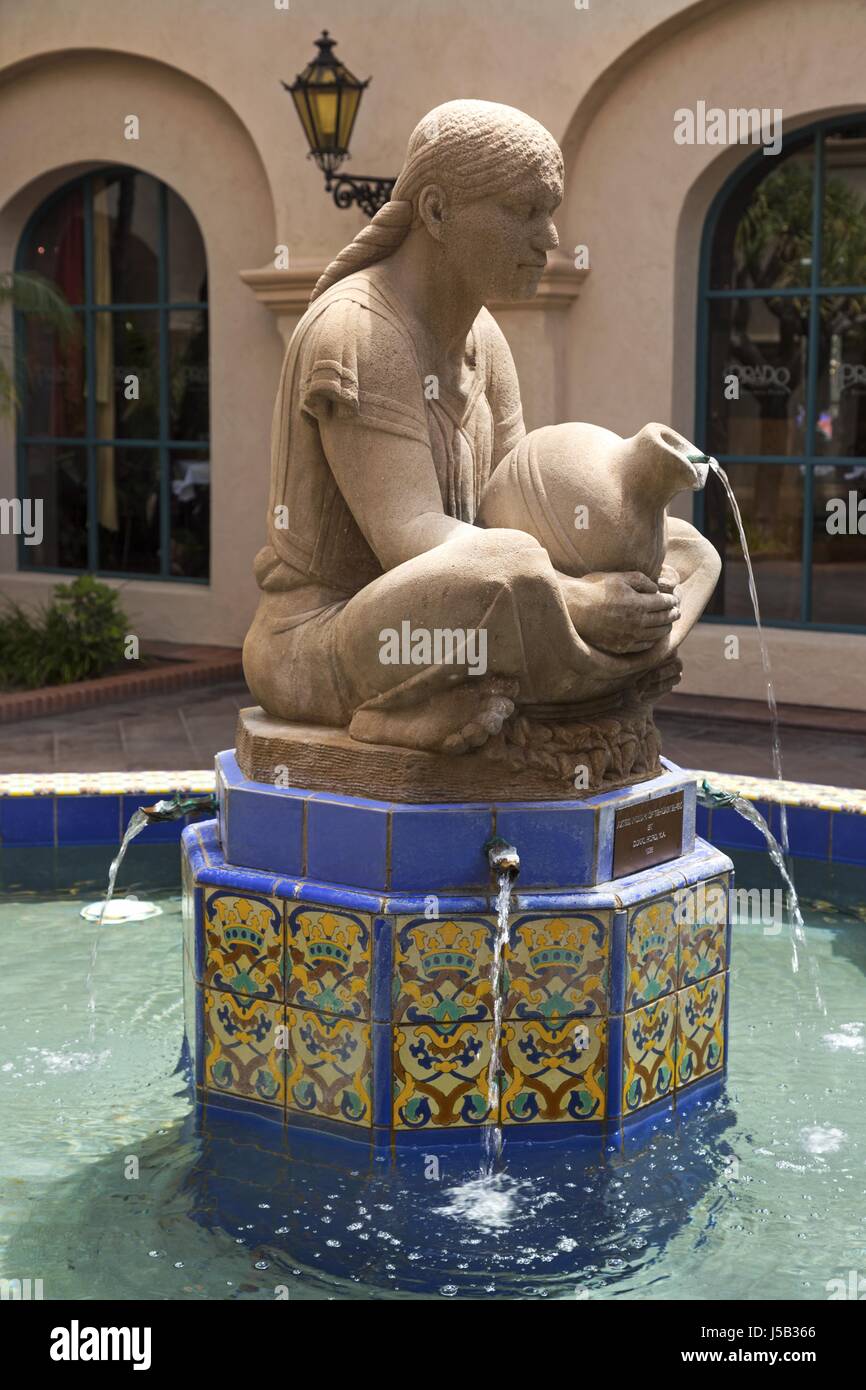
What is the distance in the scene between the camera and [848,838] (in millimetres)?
6062

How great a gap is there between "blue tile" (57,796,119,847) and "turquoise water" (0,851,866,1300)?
1846 millimetres

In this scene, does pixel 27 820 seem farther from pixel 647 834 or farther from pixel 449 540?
pixel 449 540

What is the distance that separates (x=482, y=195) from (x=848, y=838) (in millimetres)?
3106

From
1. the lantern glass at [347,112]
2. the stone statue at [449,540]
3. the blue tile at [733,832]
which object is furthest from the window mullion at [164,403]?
the stone statue at [449,540]

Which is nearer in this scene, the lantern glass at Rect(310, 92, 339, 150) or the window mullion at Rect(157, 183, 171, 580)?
the lantern glass at Rect(310, 92, 339, 150)

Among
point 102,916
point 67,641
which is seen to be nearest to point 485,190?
point 102,916

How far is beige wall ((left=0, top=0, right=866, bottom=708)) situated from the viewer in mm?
9102

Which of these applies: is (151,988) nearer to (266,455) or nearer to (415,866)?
(415,866)

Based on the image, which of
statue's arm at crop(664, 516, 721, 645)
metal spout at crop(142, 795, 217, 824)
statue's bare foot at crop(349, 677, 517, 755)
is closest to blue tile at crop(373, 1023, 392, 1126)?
statue's bare foot at crop(349, 677, 517, 755)

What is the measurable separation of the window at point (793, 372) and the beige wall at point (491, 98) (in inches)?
7.5

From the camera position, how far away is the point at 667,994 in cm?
390

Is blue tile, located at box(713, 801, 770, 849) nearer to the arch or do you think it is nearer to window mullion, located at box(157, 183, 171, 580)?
the arch

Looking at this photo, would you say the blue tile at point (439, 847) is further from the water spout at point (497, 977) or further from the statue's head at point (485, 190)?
the statue's head at point (485, 190)

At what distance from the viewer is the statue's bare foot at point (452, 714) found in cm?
359
